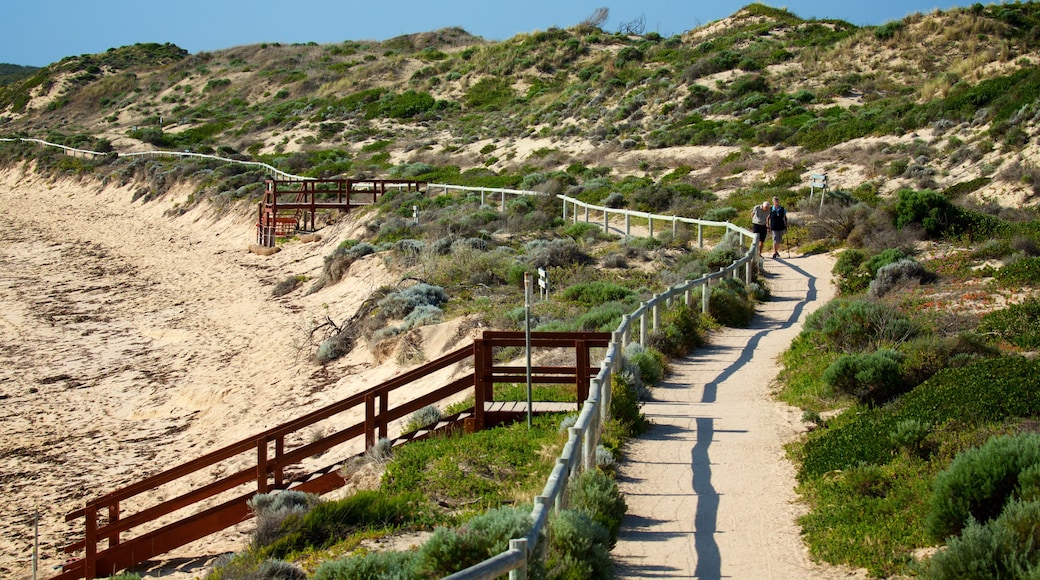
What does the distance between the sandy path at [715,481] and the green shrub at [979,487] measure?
787mm

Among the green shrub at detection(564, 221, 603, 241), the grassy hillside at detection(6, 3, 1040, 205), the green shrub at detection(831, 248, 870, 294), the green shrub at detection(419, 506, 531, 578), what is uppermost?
the grassy hillside at detection(6, 3, 1040, 205)

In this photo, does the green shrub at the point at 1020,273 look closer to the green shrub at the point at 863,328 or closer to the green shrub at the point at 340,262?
the green shrub at the point at 863,328

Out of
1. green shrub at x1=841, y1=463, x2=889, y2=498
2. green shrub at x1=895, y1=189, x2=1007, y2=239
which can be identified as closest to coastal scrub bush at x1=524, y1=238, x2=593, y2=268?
green shrub at x1=895, y1=189, x2=1007, y2=239

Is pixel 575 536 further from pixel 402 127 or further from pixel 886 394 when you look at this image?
pixel 402 127

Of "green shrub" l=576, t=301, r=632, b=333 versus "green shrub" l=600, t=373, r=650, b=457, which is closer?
"green shrub" l=600, t=373, r=650, b=457

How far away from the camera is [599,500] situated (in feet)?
25.3

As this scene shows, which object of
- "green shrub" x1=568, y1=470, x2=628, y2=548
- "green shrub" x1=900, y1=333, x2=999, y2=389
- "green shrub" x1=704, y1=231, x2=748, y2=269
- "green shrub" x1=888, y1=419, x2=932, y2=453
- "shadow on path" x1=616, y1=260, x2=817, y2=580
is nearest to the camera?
"shadow on path" x1=616, y1=260, x2=817, y2=580

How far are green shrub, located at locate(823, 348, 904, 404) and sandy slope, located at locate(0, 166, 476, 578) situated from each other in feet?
23.0

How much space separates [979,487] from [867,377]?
13.4 ft

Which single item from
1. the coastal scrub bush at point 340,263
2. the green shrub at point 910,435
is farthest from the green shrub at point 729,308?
the coastal scrub bush at point 340,263

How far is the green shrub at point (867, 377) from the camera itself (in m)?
10.9

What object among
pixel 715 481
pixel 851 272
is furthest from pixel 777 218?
pixel 715 481

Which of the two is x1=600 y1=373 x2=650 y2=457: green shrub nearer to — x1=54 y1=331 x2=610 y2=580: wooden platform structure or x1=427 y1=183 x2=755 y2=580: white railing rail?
x1=427 y1=183 x2=755 y2=580: white railing rail

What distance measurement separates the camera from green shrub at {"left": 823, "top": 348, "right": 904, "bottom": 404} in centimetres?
1095
